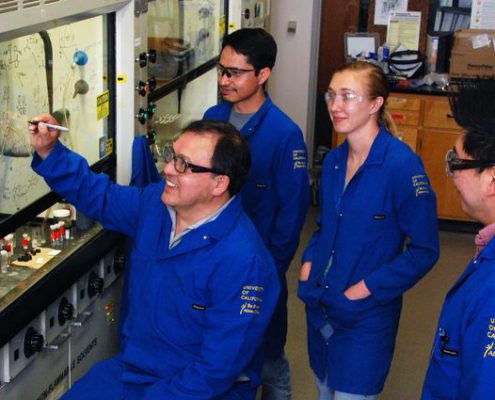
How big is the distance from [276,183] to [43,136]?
37.5 inches

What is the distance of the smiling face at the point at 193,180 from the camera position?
7.41 ft

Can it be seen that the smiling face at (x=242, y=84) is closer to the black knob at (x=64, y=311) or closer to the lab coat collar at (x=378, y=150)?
the lab coat collar at (x=378, y=150)

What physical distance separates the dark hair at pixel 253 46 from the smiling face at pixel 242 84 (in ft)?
0.05

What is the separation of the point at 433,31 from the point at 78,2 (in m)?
3.91

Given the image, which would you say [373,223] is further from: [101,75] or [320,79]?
[320,79]

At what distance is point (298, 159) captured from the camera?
298 centimetres

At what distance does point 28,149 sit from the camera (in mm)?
2473

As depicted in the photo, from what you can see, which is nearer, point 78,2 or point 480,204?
point 480,204

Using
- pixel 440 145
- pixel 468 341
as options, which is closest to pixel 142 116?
pixel 468 341

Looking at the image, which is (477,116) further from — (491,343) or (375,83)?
(375,83)

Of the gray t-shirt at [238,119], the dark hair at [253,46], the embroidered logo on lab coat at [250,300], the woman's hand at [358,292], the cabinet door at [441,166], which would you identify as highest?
the dark hair at [253,46]

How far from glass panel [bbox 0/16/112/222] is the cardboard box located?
318cm

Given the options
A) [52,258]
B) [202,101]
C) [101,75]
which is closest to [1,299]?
[52,258]

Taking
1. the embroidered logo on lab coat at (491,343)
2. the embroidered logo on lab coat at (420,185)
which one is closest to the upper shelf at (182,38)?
the embroidered logo on lab coat at (420,185)
